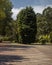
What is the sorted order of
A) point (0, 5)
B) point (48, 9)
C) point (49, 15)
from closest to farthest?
point (0, 5) → point (49, 15) → point (48, 9)

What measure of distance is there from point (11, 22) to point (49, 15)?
1671cm

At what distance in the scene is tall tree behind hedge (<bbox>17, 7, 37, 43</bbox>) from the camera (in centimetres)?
4403

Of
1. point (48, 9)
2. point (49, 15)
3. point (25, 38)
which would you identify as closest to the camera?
point (25, 38)

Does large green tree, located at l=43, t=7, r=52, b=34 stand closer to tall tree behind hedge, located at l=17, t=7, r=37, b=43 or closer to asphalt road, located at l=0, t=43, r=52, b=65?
tall tree behind hedge, located at l=17, t=7, r=37, b=43

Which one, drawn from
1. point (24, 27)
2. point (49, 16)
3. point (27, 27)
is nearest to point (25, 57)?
point (27, 27)

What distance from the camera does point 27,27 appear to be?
43875 millimetres

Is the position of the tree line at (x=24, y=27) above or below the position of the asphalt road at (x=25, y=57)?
above

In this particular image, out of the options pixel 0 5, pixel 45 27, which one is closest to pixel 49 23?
pixel 45 27

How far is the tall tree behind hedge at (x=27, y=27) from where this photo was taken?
44.0m

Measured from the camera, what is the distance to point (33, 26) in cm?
4434

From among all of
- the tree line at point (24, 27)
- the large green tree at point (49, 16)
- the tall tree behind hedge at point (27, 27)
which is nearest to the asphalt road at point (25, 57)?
the tree line at point (24, 27)

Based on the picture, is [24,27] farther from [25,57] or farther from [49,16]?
[25,57]

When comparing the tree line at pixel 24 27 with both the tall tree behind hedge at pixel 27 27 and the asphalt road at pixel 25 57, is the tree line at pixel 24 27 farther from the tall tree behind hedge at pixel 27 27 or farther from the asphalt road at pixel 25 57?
the asphalt road at pixel 25 57

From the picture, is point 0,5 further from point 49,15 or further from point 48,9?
point 48,9
